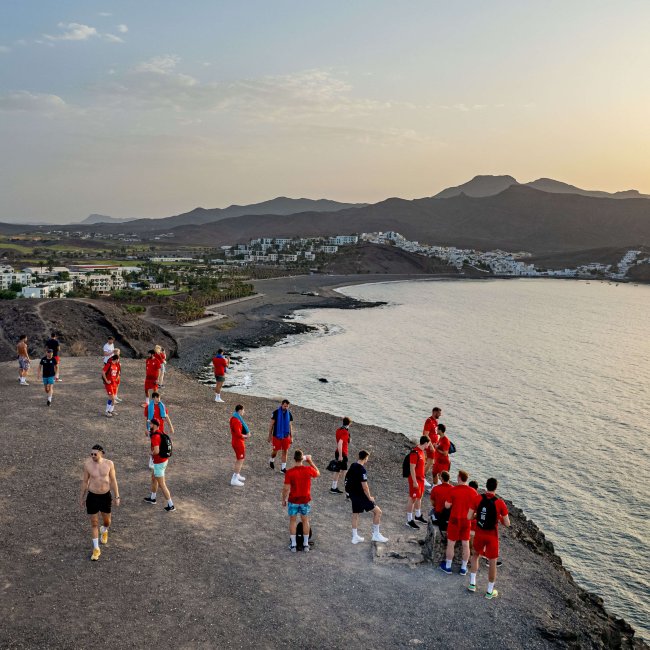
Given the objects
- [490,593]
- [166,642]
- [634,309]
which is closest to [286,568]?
[166,642]

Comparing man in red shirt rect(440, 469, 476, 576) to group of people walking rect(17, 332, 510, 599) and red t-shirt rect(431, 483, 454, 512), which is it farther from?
red t-shirt rect(431, 483, 454, 512)

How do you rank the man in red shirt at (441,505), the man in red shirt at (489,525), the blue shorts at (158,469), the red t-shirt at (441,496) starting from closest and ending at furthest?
the man in red shirt at (489,525) < the red t-shirt at (441,496) < the man in red shirt at (441,505) < the blue shorts at (158,469)

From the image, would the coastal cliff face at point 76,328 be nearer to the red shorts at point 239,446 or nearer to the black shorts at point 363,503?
the red shorts at point 239,446

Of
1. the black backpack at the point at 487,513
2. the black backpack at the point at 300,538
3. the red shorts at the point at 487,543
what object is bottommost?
the black backpack at the point at 300,538

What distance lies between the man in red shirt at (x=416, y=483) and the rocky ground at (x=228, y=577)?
37 centimetres

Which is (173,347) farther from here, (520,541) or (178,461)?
(520,541)

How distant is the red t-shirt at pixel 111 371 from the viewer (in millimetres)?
16391

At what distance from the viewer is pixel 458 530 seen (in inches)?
376

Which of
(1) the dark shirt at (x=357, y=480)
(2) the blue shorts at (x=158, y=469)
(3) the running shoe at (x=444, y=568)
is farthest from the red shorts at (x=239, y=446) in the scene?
(3) the running shoe at (x=444, y=568)

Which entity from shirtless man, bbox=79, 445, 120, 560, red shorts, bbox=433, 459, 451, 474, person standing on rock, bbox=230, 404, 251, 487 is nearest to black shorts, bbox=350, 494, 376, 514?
person standing on rock, bbox=230, 404, 251, 487

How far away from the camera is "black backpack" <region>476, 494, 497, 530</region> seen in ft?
29.7

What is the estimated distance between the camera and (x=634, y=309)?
348 feet

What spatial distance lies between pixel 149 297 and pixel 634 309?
90.1 m

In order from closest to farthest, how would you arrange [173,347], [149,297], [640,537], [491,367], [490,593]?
[490,593] → [640,537] → [173,347] → [491,367] → [149,297]
